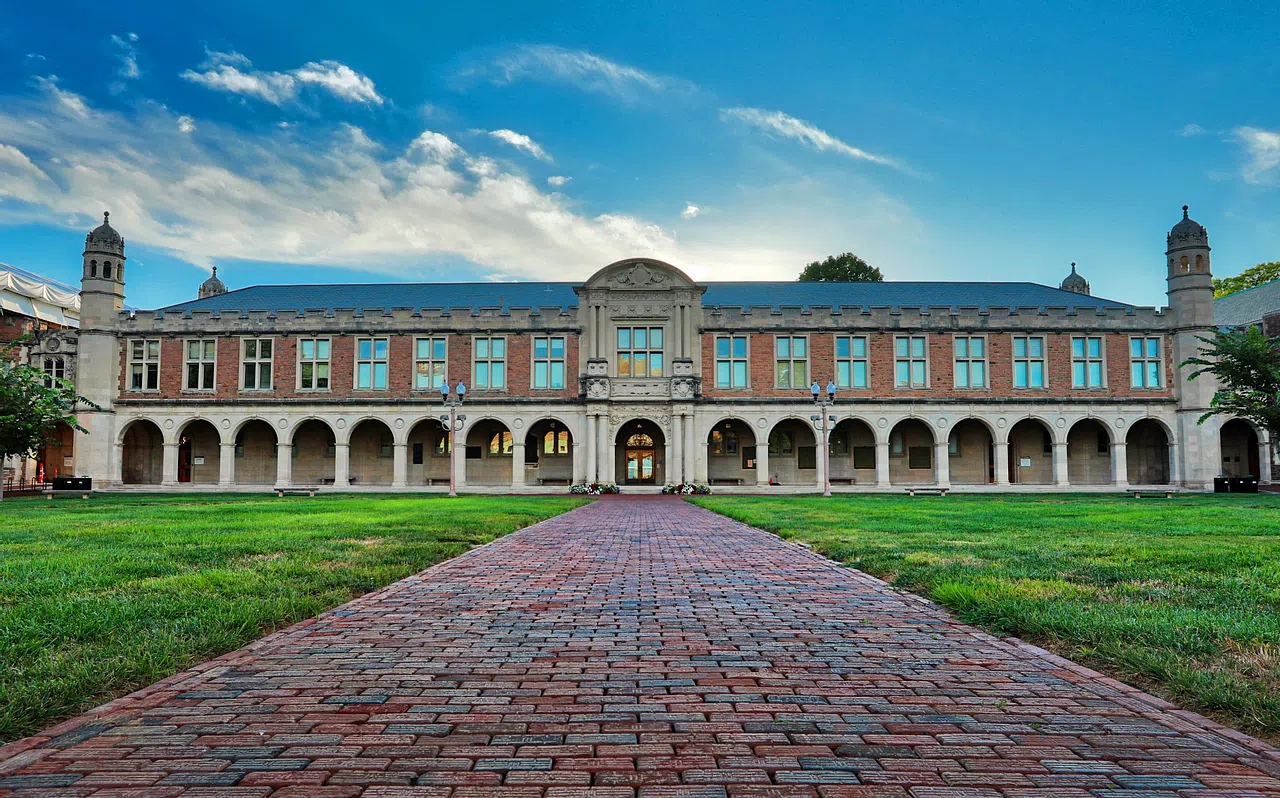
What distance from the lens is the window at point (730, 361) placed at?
38.4m

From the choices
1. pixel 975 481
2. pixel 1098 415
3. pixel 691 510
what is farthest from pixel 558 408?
pixel 1098 415

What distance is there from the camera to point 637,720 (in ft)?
12.8

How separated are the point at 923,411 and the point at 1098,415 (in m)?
8.81

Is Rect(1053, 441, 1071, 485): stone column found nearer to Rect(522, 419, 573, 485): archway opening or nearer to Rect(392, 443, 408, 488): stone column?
Rect(522, 419, 573, 485): archway opening

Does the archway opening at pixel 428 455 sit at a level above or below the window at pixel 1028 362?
below

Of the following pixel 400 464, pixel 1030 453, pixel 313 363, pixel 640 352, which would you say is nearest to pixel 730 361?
pixel 640 352

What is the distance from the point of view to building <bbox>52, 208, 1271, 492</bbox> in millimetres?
37688

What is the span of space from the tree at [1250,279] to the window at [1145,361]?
28002mm

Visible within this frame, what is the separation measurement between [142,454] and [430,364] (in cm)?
1728

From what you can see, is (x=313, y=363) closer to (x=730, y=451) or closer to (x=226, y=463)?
(x=226, y=463)

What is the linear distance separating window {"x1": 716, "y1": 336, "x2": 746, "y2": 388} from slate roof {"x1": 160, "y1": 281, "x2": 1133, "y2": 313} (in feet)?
17.0

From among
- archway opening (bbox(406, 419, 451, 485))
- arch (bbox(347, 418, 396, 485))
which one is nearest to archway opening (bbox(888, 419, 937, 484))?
archway opening (bbox(406, 419, 451, 485))

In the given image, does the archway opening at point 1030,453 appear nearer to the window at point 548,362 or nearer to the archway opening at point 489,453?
the window at point 548,362

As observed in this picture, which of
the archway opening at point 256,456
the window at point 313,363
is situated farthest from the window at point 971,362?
the archway opening at point 256,456
